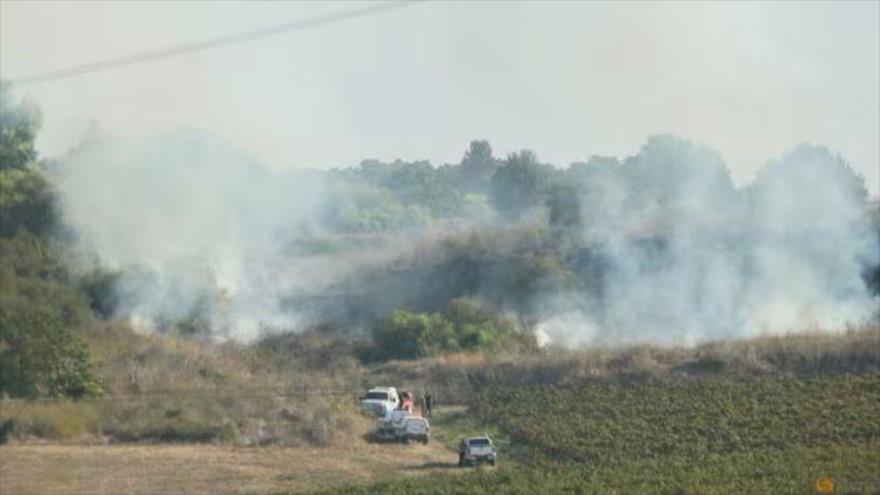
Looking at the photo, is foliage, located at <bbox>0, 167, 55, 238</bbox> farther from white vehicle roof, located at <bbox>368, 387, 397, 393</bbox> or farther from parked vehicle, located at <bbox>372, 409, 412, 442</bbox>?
parked vehicle, located at <bbox>372, 409, 412, 442</bbox>

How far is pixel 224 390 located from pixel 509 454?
503 inches

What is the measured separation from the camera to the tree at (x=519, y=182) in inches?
4141

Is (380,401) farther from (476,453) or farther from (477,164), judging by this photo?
(477,164)

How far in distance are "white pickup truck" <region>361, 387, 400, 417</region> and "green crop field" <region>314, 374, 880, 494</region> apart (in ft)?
10.3

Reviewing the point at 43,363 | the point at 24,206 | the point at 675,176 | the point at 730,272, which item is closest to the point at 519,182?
the point at 675,176

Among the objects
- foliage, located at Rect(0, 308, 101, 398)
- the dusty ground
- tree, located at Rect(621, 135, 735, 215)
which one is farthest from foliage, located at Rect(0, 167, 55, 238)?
tree, located at Rect(621, 135, 735, 215)

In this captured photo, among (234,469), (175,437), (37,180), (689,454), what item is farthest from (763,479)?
(37,180)

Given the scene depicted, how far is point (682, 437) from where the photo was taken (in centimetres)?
4416

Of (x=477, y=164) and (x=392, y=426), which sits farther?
(x=477, y=164)

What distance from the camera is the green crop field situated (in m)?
35.5

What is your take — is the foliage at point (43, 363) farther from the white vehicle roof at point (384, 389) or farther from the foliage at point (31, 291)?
the white vehicle roof at point (384, 389)

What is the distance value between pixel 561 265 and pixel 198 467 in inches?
1257

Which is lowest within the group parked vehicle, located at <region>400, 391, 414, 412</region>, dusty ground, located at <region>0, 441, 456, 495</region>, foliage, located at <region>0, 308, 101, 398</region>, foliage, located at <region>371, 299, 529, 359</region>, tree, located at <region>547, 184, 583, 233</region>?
dusty ground, located at <region>0, 441, 456, 495</region>

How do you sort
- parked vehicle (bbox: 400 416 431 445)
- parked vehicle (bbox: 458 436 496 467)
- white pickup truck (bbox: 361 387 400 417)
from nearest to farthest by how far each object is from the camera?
1. parked vehicle (bbox: 458 436 496 467)
2. parked vehicle (bbox: 400 416 431 445)
3. white pickup truck (bbox: 361 387 400 417)
